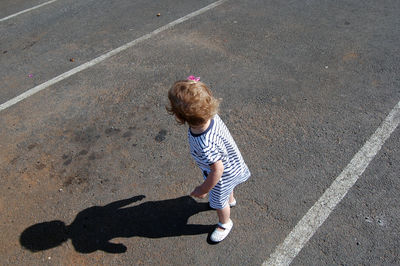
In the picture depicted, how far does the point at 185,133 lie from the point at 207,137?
184 cm

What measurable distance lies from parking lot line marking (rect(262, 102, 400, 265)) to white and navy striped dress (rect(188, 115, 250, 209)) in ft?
2.19

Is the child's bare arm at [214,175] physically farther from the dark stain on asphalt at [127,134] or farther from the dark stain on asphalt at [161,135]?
the dark stain on asphalt at [127,134]

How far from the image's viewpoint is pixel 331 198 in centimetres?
340

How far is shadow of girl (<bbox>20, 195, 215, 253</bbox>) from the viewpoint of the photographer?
3277 mm

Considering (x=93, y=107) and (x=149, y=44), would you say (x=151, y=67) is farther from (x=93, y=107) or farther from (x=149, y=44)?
(x=93, y=107)

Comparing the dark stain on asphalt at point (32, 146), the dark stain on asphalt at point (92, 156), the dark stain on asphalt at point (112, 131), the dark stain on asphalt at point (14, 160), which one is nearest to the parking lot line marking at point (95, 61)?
the dark stain on asphalt at point (32, 146)

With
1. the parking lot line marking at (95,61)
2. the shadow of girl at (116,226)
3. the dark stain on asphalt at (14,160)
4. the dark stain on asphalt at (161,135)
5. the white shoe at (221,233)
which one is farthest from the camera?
the parking lot line marking at (95,61)

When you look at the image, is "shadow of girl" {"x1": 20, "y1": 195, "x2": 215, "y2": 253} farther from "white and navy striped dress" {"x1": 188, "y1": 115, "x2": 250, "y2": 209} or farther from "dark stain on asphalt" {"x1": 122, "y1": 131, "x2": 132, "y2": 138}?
"dark stain on asphalt" {"x1": 122, "y1": 131, "x2": 132, "y2": 138}

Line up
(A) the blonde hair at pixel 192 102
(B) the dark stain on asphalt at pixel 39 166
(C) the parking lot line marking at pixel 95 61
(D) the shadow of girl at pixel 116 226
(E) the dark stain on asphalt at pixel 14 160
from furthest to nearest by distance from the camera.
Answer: (C) the parking lot line marking at pixel 95 61
(E) the dark stain on asphalt at pixel 14 160
(B) the dark stain on asphalt at pixel 39 166
(D) the shadow of girl at pixel 116 226
(A) the blonde hair at pixel 192 102

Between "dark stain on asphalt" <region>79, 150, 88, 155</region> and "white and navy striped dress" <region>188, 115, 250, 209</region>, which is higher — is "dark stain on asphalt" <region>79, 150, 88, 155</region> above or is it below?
below

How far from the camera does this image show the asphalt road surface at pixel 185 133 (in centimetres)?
319

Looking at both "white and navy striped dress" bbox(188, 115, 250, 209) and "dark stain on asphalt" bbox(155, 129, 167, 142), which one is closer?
"white and navy striped dress" bbox(188, 115, 250, 209)

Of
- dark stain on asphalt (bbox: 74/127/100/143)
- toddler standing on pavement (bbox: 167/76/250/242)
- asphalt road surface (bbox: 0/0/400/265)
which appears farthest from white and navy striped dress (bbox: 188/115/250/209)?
dark stain on asphalt (bbox: 74/127/100/143)

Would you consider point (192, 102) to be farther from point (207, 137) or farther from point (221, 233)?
point (221, 233)
